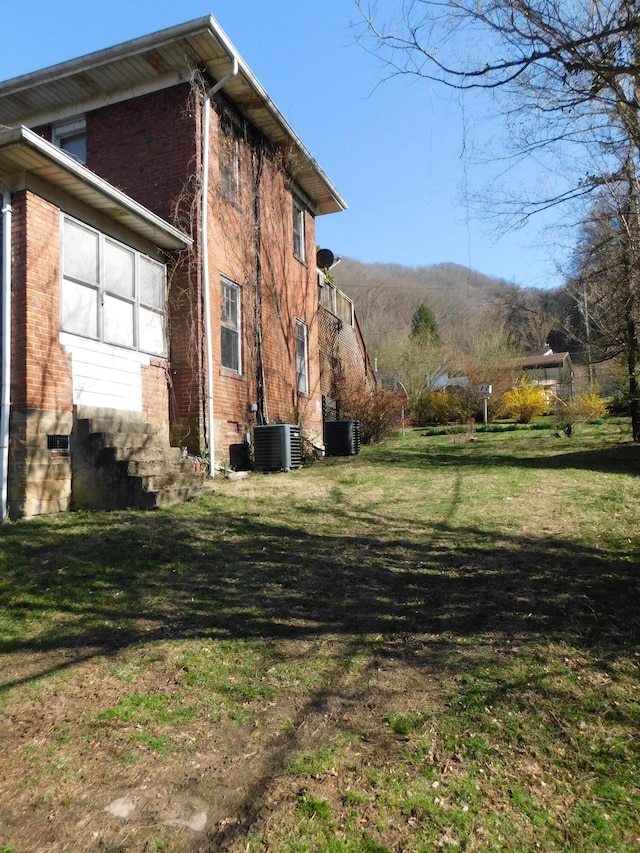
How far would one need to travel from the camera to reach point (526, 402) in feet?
76.7

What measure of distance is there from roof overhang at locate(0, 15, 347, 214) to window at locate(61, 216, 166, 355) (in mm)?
3191

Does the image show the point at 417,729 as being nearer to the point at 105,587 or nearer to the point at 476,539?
the point at 105,587

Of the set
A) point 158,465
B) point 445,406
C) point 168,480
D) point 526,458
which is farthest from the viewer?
point 445,406

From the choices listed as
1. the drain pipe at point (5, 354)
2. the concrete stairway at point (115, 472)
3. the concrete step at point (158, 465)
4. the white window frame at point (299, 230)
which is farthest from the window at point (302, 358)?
the drain pipe at point (5, 354)

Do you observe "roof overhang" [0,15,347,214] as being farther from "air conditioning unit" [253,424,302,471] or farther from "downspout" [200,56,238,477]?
"air conditioning unit" [253,424,302,471]

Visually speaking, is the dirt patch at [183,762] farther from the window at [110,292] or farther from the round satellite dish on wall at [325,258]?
the round satellite dish on wall at [325,258]

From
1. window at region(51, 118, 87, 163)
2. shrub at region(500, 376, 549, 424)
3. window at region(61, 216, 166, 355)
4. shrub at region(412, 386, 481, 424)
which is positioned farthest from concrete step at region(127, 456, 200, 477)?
shrub at region(412, 386, 481, 424)

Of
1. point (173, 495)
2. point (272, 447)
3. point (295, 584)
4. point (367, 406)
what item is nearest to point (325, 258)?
point (367, 406)

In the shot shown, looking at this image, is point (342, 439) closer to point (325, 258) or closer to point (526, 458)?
point (526, 458)

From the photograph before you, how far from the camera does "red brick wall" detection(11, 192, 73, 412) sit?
6.66 m

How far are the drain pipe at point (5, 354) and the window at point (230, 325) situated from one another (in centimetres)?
397

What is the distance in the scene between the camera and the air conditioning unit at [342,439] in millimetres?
13312

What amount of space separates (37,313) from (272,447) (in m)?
4.49

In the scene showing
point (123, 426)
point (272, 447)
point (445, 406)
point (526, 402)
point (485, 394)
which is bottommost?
point (272, 447)
